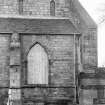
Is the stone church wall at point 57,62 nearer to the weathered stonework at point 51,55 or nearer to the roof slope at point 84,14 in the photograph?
the weathered stonework at point 51,55

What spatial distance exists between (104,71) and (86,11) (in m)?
6.16

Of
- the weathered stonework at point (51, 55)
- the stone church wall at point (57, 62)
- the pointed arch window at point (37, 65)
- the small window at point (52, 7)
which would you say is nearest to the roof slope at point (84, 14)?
the weathered stonework at point (51, 55)

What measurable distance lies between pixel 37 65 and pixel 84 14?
5901 millimetres

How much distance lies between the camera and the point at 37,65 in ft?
79.2

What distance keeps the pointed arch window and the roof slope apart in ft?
14.6

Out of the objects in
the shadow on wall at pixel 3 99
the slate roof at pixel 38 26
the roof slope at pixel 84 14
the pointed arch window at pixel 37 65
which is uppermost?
the roof slope at pixel 84 14

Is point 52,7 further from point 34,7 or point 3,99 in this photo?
point 3,99

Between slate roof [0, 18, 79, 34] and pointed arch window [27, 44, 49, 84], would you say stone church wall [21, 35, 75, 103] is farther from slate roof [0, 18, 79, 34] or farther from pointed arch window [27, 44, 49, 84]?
slate roof [0, 18, 79, 34]

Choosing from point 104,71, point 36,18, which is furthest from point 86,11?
point 104,71

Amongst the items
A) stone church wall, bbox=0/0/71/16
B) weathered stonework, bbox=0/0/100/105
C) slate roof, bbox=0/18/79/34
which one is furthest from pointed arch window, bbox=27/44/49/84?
stone church wall, bbox=0/0/71/16

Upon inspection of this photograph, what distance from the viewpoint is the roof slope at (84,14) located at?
25.6 meters

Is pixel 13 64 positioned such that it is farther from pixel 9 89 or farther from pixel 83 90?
pixel 83 90

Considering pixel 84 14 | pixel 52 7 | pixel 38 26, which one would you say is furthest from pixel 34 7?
pixel 84 14

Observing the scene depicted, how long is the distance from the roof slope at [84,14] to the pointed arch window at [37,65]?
446cm
